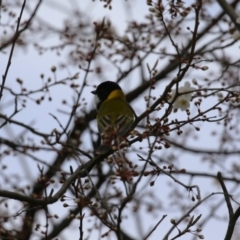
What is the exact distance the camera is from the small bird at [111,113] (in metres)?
3.30

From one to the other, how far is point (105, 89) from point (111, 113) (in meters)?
1.17

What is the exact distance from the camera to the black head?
21.0 ft

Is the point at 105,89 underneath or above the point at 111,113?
above

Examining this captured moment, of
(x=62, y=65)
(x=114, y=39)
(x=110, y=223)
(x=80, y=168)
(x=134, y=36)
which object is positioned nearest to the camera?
(x=110, y=223)

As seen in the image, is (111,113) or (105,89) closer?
(111,113)

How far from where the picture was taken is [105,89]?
6.44 meters

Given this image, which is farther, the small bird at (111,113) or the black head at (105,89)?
the black head at (105,89)

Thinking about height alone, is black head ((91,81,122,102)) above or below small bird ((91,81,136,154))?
above

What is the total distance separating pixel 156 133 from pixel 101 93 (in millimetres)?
3239

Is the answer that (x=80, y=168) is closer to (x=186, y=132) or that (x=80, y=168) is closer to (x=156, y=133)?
(x=156, y=133)

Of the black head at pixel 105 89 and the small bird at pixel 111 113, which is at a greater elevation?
the black head at pixel 105 89

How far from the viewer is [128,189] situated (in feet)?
8.68

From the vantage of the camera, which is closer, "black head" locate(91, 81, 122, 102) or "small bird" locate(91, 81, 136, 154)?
"small bird" locate(91, 81, 136, 154)

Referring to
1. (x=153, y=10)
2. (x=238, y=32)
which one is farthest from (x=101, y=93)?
(x=153, y=10)
